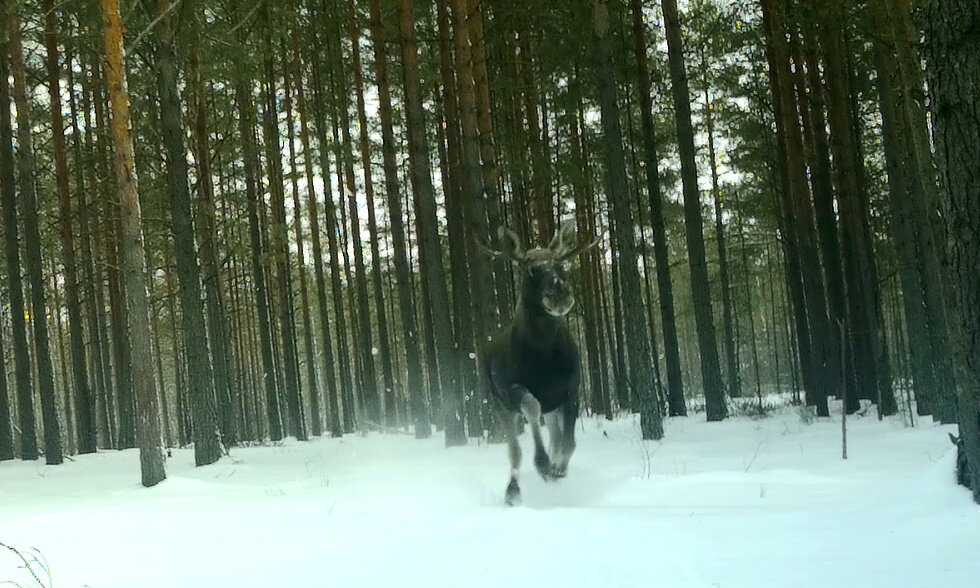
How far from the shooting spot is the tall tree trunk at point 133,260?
10.7m

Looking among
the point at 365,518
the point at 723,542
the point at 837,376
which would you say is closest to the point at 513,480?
the point at 365,518

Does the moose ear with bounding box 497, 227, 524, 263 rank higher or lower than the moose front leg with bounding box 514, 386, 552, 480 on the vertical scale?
higher

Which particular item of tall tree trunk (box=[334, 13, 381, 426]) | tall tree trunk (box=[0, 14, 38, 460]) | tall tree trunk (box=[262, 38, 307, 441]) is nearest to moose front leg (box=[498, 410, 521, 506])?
tall tree trunk (box=[0, 14, 38, 460])

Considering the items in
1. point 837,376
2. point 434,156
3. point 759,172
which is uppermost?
point 434,156

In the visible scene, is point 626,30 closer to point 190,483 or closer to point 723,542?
point 190,483

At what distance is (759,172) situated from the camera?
84.4ft

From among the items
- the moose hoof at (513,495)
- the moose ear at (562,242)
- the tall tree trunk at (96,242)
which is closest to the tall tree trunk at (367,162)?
the tall tree trunk at (96,242)

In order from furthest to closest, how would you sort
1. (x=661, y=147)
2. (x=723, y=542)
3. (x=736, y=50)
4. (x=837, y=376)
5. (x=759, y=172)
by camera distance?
(x=759, y=172), (x=661, y=147), (x=736, y=50), (x=837, y=376), (x=723, y=542)

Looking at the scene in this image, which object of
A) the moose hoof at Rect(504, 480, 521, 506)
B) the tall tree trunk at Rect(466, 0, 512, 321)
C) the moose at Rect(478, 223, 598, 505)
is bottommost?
the moose hoof at Rect(504, 480, 521, 506)

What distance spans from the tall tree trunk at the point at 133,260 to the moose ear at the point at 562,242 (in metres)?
6.25

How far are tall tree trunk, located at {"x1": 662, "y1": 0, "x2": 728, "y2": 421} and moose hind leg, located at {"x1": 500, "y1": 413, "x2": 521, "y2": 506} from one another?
893 centimetres

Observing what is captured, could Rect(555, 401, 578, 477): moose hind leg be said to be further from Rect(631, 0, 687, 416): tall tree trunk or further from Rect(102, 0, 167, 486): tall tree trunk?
Rect(631, 0, 687, 416): tall tree trunk

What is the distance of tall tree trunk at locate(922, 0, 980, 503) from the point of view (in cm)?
409

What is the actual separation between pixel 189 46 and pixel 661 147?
14.0 m
